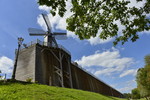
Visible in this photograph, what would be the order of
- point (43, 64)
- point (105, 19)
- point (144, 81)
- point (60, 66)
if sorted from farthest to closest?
point (144, 81) → point (60, 66) → point (43, 64) → point (105, 19)

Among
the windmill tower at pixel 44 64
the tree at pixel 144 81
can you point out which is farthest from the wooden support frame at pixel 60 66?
the tree at pixel 144 81

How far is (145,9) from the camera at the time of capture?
7.30 m

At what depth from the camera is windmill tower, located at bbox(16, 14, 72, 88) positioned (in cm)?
2111

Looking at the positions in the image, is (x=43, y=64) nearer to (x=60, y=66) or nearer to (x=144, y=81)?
(x=60, y=66)

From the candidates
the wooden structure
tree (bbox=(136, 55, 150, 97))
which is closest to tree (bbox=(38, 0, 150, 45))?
the wooden structure

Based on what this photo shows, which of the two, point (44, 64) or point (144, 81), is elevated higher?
point (44, 64)

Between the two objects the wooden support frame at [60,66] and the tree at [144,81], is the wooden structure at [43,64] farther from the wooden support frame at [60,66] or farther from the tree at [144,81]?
the tree at [144,81]

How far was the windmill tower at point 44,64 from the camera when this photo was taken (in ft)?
69.3

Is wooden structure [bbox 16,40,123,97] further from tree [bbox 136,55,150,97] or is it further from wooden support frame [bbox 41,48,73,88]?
tree [bbox 136,55,150,97]

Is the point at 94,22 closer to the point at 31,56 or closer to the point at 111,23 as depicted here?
the point at 111,23

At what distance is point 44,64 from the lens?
75.7ft

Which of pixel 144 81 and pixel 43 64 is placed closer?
pixel 43 64

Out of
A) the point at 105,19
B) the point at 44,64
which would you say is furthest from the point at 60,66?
the point at 105,19

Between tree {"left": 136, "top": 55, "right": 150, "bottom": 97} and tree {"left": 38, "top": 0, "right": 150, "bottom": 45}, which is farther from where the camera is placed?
tree {"left": 136, "top": 55, "right": 150, "bottom": 97}
